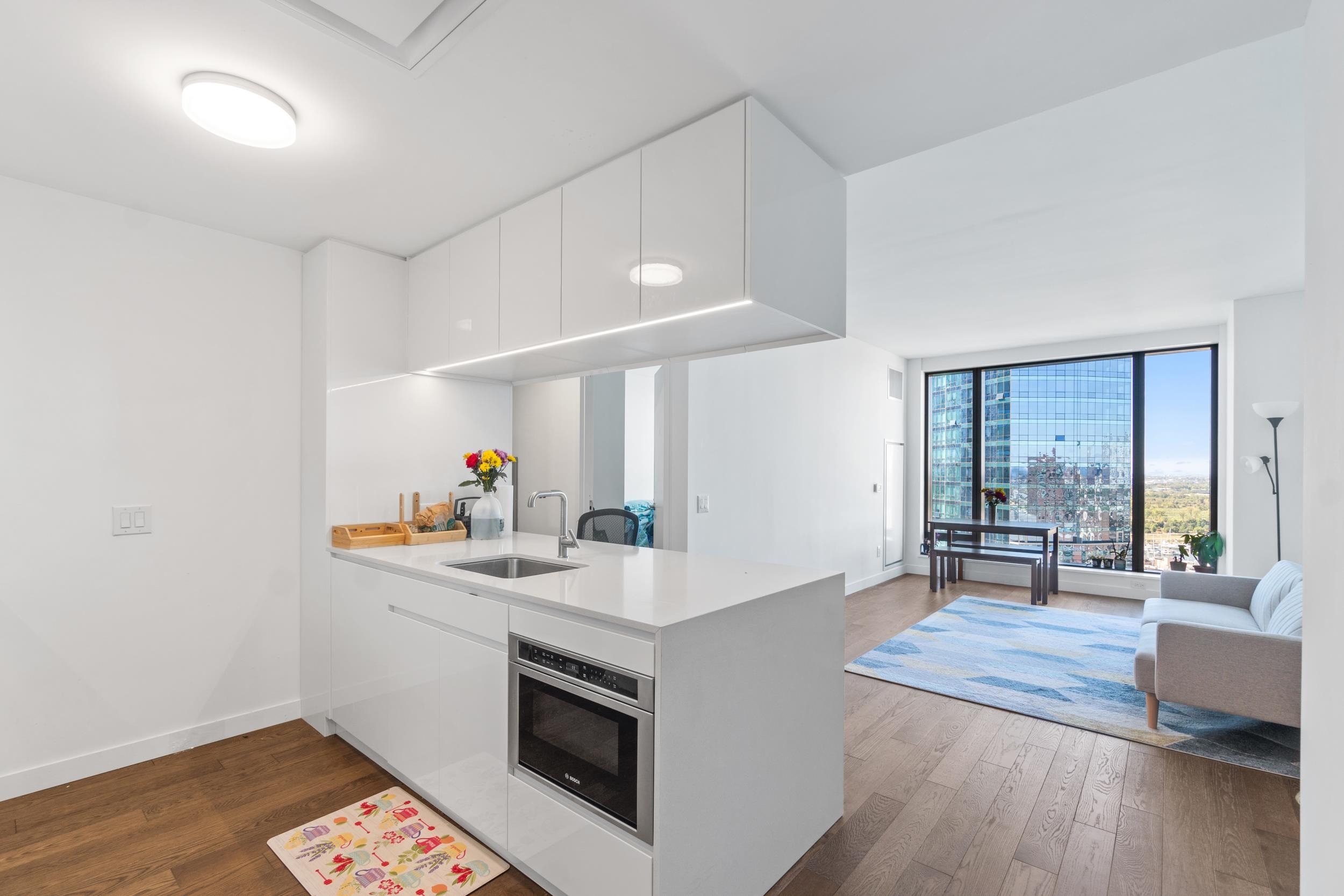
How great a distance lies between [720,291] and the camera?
1888mm

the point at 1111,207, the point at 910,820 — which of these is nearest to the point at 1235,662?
the point at 910,820

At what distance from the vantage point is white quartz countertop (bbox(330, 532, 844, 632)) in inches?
67.4

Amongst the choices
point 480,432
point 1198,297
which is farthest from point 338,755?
point 1198,297

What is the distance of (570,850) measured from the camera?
1.74 m

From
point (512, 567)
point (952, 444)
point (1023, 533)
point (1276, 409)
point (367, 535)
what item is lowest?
point (1023, 533)

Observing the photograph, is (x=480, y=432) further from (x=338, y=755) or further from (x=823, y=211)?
(x=823, y=211)

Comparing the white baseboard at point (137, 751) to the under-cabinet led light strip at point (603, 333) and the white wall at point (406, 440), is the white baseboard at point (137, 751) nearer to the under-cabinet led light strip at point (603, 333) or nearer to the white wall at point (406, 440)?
the white wall at point (406, 440)

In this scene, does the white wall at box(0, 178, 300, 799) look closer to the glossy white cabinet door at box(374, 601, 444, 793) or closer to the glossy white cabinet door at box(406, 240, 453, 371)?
the glossy white cabinet door at box(406, 240, 453, 371)

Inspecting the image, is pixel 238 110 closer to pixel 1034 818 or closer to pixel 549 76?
pixel 549 76

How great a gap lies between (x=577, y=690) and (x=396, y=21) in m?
1.85

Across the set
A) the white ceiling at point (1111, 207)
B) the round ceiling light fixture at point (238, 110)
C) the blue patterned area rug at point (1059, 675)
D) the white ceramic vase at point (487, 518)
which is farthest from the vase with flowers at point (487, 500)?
the blue patterned area rug at point (1059, 675)

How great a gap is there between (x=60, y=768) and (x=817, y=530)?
5.02m

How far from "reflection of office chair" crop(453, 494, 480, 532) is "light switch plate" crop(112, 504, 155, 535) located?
132cm

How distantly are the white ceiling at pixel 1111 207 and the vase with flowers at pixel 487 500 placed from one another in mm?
2256
